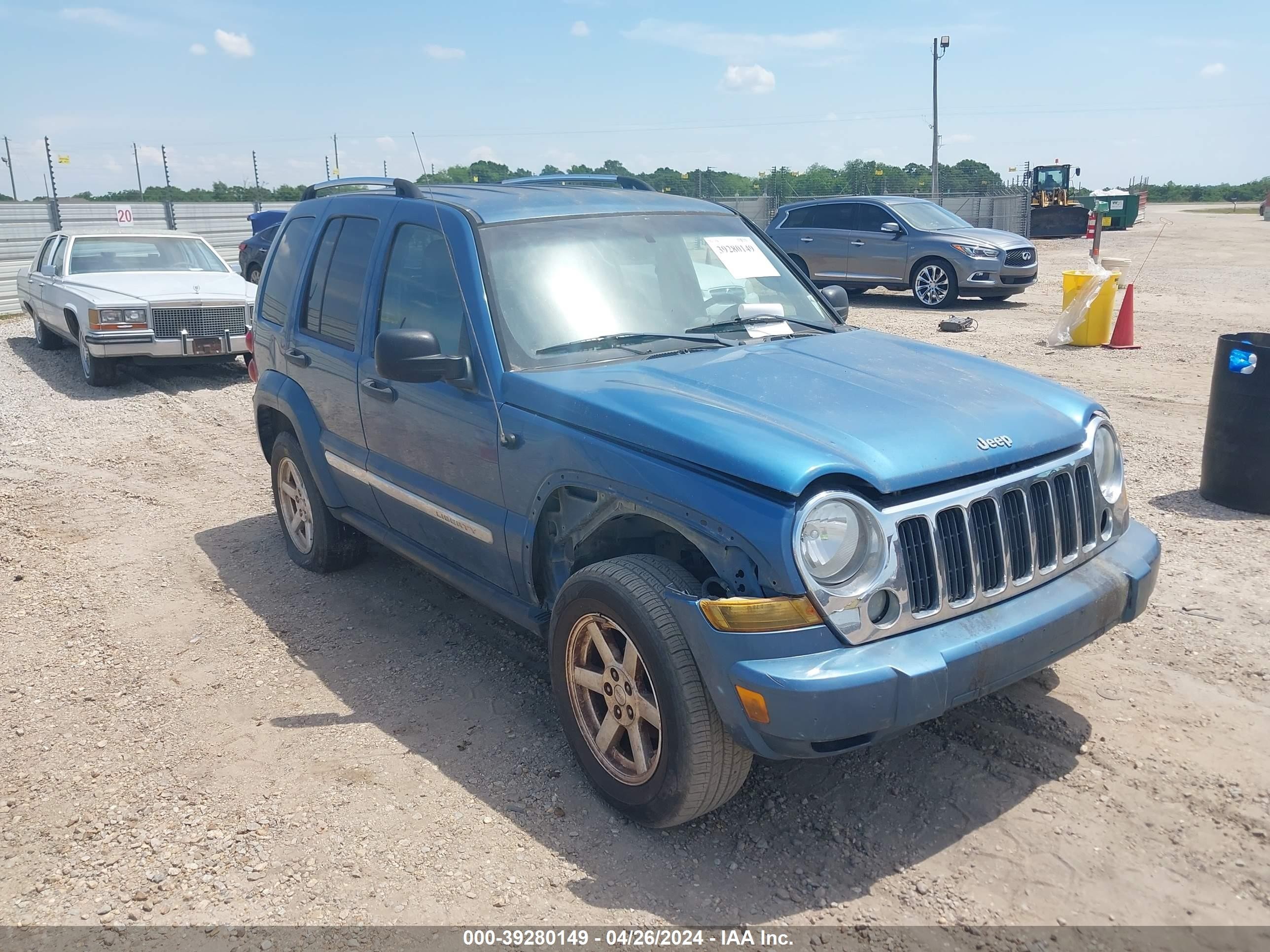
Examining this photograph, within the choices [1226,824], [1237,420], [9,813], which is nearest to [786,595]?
[1226,824]

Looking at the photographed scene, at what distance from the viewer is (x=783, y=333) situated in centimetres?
426

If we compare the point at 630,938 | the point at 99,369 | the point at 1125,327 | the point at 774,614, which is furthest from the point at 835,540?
the point at 1125,327

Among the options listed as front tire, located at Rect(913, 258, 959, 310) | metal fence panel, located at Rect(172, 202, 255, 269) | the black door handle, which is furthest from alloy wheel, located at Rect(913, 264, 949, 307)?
metal fence panel, located at Rect(172, 202, 255, 269)

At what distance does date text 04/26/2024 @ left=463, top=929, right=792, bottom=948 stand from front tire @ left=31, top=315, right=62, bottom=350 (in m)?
13.2

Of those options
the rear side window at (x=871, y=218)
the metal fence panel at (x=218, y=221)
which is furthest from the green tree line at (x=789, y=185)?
the rear side window at (x=871, y=218)

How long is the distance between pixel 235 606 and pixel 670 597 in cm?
327

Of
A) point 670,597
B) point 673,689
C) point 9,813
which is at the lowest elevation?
point 9,813

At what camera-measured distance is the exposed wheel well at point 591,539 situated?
131 inches

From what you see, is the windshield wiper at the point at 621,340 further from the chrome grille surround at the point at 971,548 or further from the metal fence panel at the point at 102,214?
the metal fence panel at the point at 102,214

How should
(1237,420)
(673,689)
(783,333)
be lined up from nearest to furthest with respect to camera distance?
(673,689) → (783,333) → (1237,420)

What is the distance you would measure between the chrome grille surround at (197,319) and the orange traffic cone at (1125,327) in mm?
10112

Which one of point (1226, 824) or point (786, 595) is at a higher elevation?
point (786, 595)

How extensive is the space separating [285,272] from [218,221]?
91.8 ft

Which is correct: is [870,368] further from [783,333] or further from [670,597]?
[670,597]
